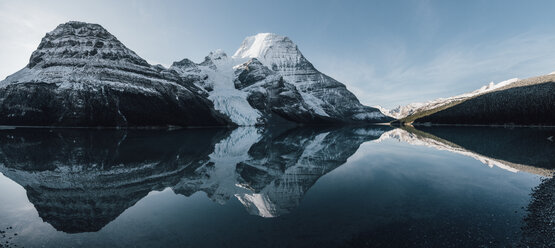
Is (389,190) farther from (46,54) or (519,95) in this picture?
(519,95)

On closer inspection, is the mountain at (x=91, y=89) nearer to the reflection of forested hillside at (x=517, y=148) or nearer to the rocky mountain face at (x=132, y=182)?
the rocky mountain face at (x=132, y=182)

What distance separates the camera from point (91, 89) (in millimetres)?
137125

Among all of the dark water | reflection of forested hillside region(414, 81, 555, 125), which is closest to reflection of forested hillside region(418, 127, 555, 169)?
the dark water

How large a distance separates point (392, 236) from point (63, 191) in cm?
2303

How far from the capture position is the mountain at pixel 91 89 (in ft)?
399

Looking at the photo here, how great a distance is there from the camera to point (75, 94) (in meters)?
130

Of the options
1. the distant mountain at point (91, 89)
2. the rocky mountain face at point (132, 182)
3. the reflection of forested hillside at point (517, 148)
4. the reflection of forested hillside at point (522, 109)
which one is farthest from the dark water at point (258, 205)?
the reflection of forested hillside at point (522, 109)

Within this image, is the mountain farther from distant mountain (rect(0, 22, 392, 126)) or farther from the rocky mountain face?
the rocky mountain face

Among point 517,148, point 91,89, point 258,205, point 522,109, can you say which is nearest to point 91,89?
point 91,89

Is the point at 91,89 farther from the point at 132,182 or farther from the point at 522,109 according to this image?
the point at 522,109

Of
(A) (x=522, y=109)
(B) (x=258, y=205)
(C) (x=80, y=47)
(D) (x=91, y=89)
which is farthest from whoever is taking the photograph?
(A) (x=522, y=109)

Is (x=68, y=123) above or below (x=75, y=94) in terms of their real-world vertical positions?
below

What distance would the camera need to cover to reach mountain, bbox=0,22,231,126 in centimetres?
12169

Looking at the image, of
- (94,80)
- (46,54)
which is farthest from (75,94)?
(46,54)
